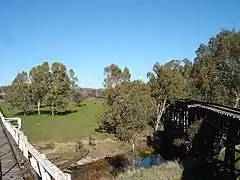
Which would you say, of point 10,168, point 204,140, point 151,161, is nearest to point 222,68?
point 151,161

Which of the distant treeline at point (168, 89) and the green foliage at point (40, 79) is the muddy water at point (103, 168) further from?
the green foliage at point (40, 79)

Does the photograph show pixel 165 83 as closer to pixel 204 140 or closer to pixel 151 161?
pixel 151 161

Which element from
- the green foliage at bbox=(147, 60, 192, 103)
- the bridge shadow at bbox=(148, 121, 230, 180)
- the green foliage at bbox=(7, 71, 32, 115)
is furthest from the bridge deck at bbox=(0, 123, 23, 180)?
the green foliage at bbox=(7, 71, 32, 115)

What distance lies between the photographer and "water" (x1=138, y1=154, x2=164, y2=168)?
32791 millimetres

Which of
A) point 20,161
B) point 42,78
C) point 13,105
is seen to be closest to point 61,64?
point 42,78

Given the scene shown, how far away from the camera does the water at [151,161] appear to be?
32.8 m

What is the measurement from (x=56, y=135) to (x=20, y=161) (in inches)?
1484

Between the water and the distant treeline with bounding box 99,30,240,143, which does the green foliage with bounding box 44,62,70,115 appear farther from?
the water

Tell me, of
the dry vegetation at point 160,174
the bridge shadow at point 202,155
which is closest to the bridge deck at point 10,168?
the dry vegetation at point 160,174

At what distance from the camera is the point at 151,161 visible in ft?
113

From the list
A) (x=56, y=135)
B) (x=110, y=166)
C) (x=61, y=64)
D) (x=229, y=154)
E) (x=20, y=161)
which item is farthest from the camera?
(x=61, y=64)

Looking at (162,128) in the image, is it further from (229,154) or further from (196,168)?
(229,154)

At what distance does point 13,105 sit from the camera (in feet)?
235

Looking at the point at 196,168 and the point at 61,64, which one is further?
the point at 61,64
